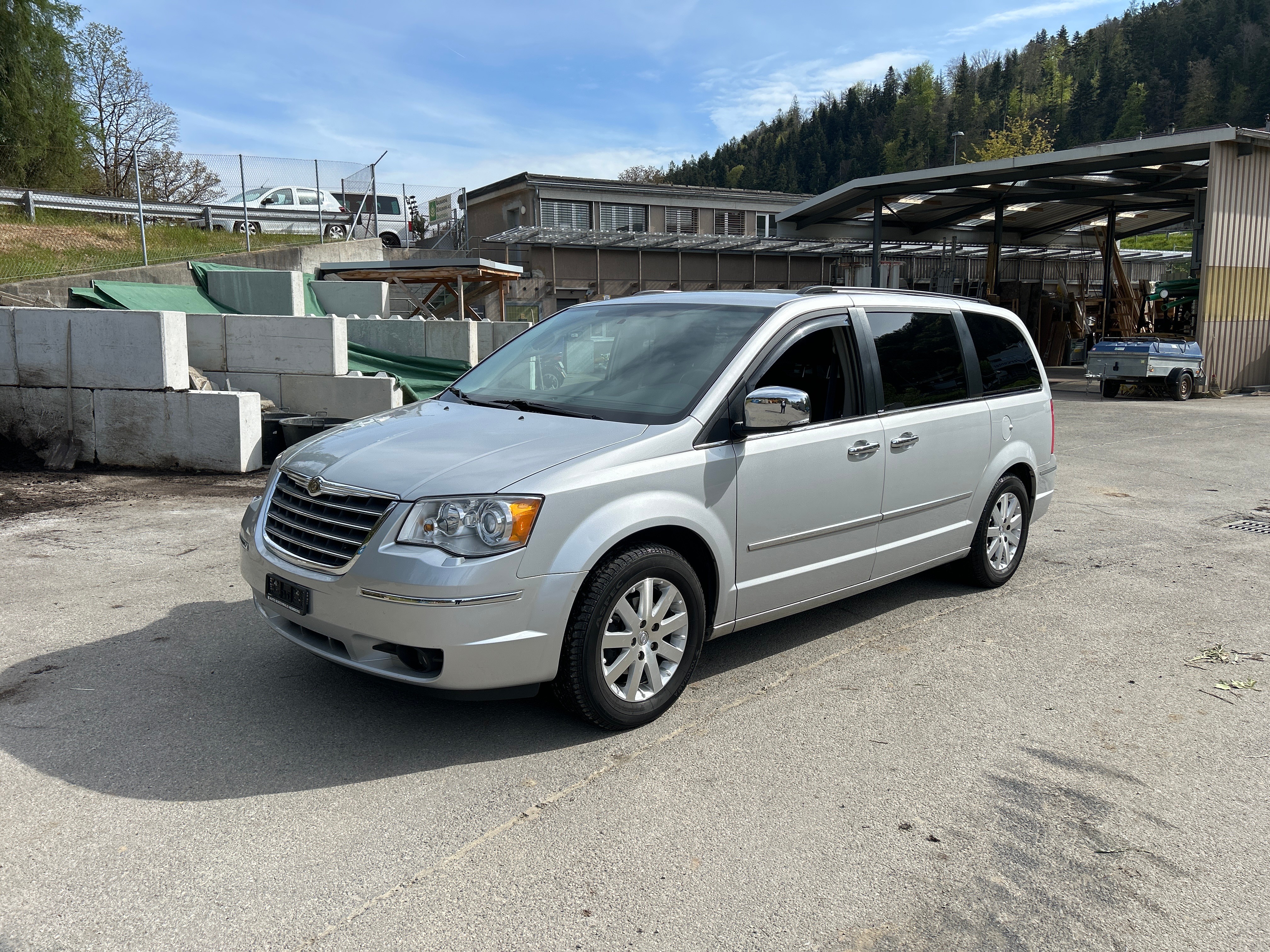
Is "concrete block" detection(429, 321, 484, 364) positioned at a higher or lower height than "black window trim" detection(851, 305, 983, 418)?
higher

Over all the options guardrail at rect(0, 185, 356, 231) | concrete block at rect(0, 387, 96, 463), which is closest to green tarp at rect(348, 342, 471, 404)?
concrete block at rect(0, 387, 96, 463)

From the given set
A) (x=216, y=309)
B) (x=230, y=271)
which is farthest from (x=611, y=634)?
(x=230, y=271)

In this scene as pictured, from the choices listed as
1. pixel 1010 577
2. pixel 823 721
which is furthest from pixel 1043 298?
pixel 823 721

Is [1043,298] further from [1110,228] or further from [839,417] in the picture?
[839,417]

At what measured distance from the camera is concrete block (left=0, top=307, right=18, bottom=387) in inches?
380

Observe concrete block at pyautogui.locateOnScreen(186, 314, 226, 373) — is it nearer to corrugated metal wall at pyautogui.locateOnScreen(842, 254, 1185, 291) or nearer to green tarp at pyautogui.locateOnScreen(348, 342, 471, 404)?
green tarp at pyautogui.locateOnScreen(348, 342, 471, 404)

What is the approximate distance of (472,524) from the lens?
3.36 m

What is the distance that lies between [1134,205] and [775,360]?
31088 millimetres

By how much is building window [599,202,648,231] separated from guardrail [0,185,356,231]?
42.8ft

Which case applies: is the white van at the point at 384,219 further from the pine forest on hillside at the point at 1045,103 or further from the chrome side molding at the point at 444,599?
the pine forest on hillside at the point at 1045,103

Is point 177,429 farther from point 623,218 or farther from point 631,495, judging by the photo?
point 623,218

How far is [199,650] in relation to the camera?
4668mm

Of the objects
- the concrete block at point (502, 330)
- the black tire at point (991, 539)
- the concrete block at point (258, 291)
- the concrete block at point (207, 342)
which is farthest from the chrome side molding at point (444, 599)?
the concrete block at point (502, 330)

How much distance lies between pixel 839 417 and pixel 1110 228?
30.7 m
